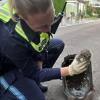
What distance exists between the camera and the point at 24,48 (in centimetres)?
317

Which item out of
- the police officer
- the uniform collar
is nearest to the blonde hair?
the police officer

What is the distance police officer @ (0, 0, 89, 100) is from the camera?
113 inches

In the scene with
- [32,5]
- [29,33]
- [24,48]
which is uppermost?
[32,5]

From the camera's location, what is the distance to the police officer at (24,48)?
288 cm

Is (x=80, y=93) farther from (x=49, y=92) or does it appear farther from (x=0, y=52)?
(x=0, y=52)

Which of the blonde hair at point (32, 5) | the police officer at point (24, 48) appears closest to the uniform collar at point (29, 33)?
the police officer at point (24, 48)

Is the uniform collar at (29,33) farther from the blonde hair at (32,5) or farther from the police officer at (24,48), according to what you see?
the blonde hair at (32,5)

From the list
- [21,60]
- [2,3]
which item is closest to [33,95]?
[21,60]

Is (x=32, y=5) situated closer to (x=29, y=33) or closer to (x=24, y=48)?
(x=29, y=33)

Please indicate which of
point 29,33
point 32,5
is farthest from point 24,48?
point 32,5

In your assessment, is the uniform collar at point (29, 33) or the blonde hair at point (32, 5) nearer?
the blonde hair at point (32, 5)

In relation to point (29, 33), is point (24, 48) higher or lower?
lower

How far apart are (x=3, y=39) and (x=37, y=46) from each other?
0.28m

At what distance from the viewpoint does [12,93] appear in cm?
342
